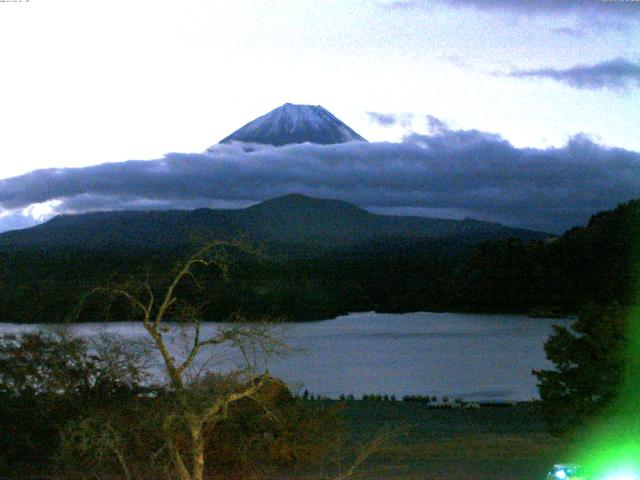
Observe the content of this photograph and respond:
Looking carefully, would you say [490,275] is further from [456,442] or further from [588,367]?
[588,367]

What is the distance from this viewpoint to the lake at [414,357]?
79.8 feet

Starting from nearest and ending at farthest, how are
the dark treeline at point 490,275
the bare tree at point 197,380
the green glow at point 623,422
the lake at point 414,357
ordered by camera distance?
1. the bare tree at point 197,380
2. the green glow at point 623,422
3. the lake at point 414,357
4. the dark treeline at point 490,275

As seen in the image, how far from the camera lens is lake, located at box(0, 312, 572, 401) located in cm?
2431

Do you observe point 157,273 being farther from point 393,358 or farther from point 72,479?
point 393,358

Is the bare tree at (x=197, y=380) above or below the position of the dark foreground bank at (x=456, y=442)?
above

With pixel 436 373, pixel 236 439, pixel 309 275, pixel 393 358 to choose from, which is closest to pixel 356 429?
pixel 236 439

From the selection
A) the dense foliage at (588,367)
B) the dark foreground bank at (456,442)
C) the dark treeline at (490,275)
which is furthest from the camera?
the dark treeline at (490,275)

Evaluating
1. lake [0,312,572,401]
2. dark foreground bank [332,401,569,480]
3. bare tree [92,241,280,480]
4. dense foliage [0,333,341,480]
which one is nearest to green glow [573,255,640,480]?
dark foreground bank [332,401,569,480]

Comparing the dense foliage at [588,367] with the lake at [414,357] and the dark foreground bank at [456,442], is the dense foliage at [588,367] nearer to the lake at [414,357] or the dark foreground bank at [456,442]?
the dark foreground bank at [456,442]

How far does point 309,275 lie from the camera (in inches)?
1769

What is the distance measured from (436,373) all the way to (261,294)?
746cm

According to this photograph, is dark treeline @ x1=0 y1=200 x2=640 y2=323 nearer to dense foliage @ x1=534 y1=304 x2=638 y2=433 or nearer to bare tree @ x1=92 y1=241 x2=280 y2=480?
dense foliage @ x1=534 y1=304 x2=638 y2=433

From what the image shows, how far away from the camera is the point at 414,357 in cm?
3403

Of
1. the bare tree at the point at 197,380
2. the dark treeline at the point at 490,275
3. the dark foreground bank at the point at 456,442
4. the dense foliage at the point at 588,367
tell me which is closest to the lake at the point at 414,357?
the dark foreground bank at the point at 456,442
